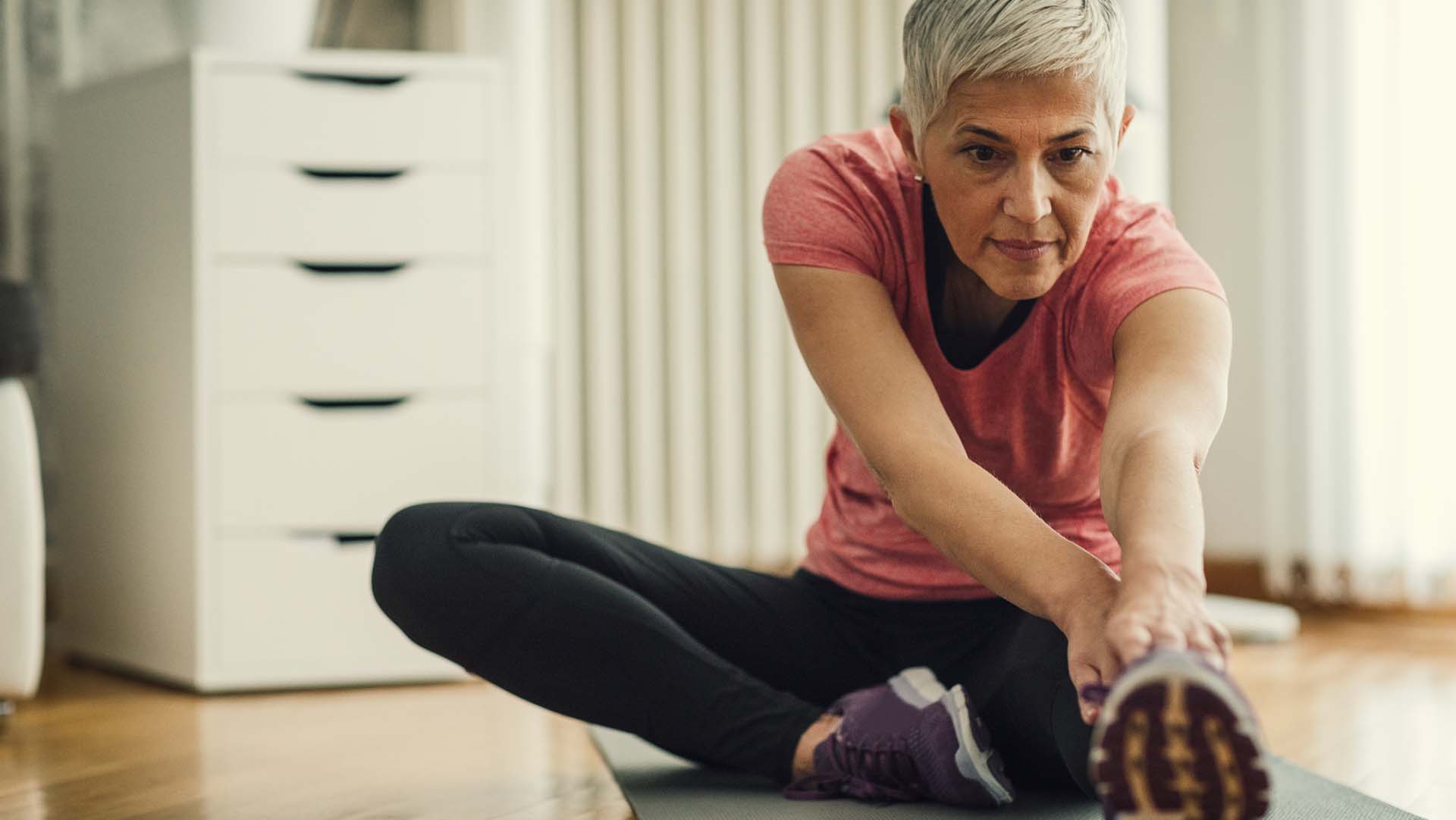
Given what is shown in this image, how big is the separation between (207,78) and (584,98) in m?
0.86

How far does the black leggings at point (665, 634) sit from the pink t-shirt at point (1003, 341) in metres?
0.05

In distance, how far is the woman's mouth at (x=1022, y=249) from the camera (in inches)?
40.6

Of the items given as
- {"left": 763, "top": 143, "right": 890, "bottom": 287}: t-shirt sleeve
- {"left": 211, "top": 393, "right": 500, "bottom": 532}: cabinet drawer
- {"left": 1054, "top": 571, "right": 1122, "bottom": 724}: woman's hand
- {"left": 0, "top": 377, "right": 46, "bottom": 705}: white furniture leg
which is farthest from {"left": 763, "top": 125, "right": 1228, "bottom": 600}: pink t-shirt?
{"left": 0, "top": 377, "right": 46, "bottom": 705}: white furniture leg

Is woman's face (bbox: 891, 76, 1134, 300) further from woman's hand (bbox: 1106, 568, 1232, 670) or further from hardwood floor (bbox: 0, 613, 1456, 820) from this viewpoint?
hardwood floor (bbox: 0, 613, 1456, 820)

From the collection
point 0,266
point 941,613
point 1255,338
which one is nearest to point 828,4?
point 1255,338

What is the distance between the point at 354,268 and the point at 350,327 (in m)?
0.10

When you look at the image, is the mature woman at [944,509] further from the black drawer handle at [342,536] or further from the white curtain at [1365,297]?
the white curtain at [1365,297]

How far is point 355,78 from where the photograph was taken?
2006mm

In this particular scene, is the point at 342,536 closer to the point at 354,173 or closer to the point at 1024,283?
the point at 354,173

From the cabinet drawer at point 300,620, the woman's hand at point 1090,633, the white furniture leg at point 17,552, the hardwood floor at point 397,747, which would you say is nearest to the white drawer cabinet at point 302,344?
the cabinet drawer at point 300,620

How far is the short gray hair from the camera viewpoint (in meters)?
0.98

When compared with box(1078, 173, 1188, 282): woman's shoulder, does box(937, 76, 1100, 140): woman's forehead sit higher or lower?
higher

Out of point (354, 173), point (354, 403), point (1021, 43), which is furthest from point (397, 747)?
point (1021, 43)

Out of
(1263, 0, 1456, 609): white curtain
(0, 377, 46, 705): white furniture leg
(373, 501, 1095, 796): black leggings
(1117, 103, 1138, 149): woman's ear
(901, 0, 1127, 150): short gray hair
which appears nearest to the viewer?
(901, 0, 1127, 150): short gray hair
